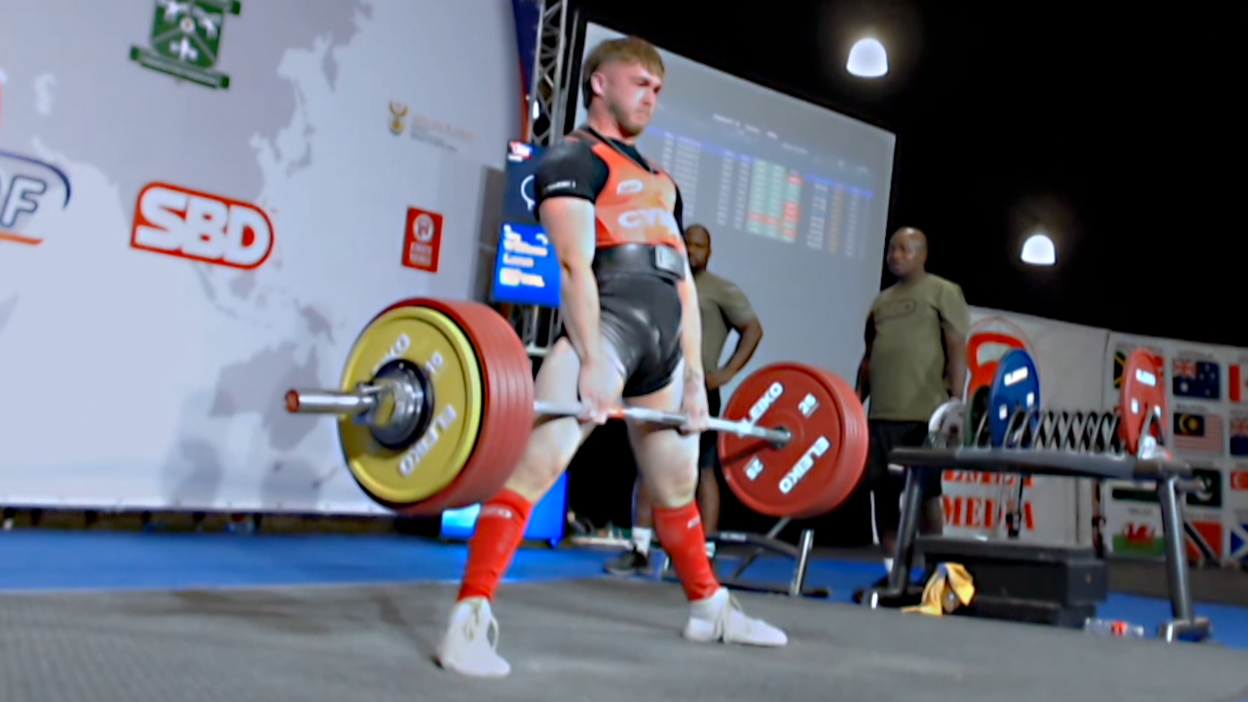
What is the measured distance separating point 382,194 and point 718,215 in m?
1.81

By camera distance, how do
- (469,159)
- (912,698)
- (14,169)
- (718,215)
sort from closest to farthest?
1. (912,698)
2. (14,169)
3. (469,159)
4. (718,215)

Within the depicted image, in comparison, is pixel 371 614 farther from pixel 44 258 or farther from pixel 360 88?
pixel 360 88

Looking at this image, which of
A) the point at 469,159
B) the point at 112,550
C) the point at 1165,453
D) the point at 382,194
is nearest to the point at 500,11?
the point at 469,159

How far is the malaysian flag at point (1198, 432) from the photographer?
25.2ft

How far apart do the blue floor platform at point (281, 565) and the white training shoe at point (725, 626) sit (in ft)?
3.93

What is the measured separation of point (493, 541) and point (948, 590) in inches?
81.9

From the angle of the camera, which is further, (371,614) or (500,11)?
(500,11)

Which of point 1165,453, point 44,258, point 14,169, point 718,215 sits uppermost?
point 718,215

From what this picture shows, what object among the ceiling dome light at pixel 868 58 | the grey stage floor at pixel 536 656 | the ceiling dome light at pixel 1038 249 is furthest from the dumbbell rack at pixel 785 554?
the ceiling dome light at pixel 1038 249

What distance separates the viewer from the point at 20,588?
275cm

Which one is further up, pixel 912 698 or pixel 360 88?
pixel 360 88

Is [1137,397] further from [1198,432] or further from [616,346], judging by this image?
[1198,432]

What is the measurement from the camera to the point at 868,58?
6.59 m

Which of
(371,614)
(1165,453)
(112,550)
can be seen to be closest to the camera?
(371,614)
